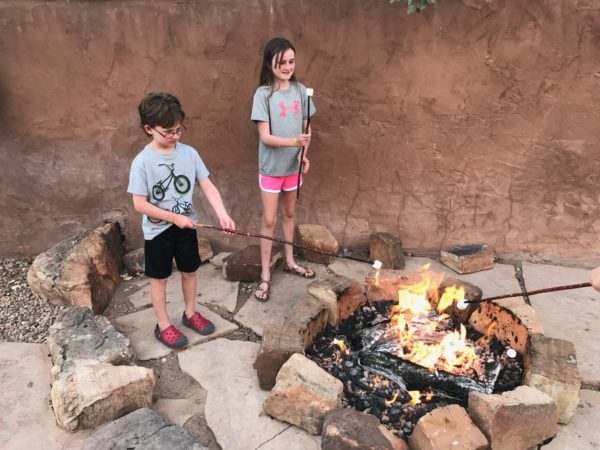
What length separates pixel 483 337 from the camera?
134 inches

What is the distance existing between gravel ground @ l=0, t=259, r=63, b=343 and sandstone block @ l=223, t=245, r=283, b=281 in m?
1.34

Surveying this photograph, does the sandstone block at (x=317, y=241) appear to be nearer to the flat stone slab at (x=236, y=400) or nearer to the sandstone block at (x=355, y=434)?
the flat stone slab at (x=236, y=400)

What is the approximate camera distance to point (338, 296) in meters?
3.60

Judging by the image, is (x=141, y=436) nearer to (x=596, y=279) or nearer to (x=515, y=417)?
(x=515, y=417)

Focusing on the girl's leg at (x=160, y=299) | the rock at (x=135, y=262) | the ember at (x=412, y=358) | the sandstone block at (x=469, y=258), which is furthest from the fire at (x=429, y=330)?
the rock at (x=135, y=262)

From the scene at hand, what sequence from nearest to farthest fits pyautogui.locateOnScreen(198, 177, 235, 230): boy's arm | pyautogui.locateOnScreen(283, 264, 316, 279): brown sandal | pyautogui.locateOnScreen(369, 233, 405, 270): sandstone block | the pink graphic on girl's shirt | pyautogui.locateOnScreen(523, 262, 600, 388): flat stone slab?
pyautogui.locateOnScreen(198, 177, 235, 230): boy's arm, pyautogui.locateOnScreen(523, 262, 600, 388): flat stone slab, the pink graphic on girl's shirt, pyautogui.locateOnScreen(283, 264, 316, 279): brown sandal, pyautogui.locateOnScreen(369, 233, 405, 270): sandstone block

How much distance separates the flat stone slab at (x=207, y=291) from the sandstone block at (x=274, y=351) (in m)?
0.93

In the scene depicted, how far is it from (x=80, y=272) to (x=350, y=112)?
8.32 ft

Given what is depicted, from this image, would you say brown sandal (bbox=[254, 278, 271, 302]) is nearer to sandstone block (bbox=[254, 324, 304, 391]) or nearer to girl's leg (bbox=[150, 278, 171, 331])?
girl's leg (bbox=[150, 278, 171, 331])

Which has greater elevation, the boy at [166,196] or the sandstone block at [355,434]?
the boy at [166,196]

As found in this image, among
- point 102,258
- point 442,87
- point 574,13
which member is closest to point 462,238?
point 442,87

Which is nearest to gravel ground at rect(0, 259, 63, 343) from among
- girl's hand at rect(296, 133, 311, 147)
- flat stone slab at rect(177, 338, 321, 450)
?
flat stone slab at rect(177, 338, 321, 450)

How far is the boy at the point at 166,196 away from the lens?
9.87 feet

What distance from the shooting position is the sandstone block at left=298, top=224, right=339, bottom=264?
14.7ft
